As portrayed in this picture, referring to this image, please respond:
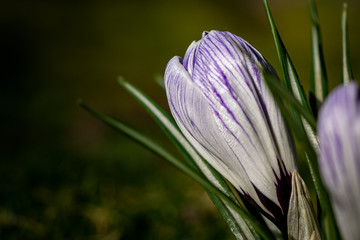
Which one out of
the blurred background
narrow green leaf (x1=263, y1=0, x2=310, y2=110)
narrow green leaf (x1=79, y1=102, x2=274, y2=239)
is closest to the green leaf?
narrow green leaf (x1=79, y1=102, x2=274, y2=239)

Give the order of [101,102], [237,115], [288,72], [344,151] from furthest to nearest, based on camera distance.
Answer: [101,102], [288,72], [237,115], [344,151]

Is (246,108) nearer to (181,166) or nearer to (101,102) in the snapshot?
(181,166)

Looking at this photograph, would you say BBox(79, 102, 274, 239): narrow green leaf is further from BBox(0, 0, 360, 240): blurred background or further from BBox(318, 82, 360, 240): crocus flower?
BBox(0, 0, 360, 240): blurred background

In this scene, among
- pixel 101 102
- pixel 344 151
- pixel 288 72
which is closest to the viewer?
pixel 344 151

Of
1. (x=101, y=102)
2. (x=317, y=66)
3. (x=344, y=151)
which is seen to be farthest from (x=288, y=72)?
(x=101, y=102)

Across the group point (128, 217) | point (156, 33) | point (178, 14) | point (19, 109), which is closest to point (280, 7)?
point (178, 14)

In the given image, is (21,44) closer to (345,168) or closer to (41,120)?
(41,120)
